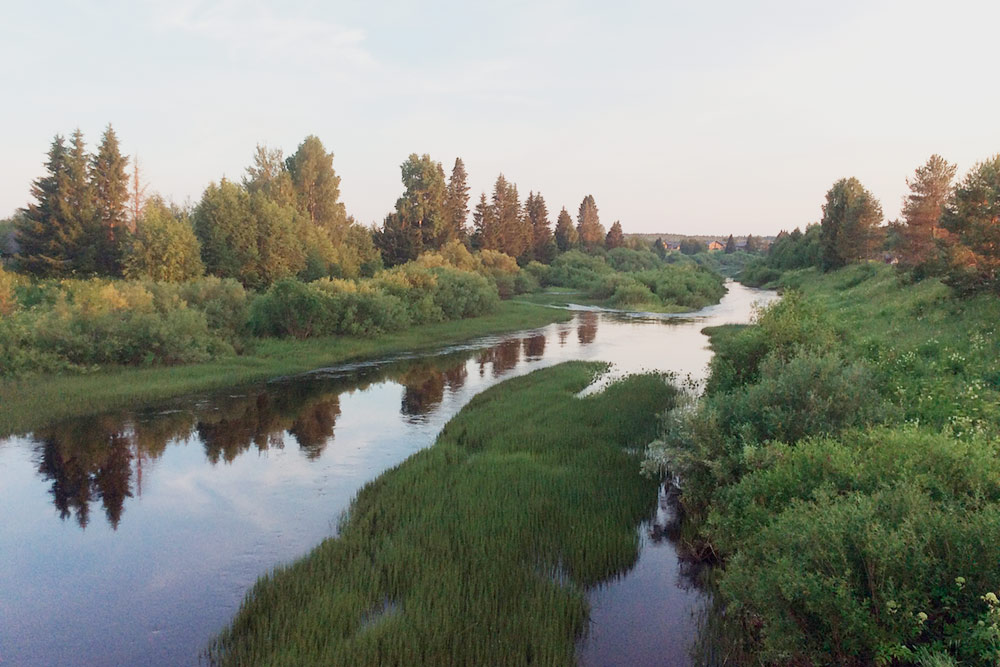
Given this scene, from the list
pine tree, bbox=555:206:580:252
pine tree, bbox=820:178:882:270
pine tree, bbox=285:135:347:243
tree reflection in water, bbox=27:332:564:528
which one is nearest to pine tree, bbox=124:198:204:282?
tree reflection in water, bbox=27:332:564:528

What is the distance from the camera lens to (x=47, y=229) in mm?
43125

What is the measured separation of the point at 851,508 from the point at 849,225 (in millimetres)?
64313

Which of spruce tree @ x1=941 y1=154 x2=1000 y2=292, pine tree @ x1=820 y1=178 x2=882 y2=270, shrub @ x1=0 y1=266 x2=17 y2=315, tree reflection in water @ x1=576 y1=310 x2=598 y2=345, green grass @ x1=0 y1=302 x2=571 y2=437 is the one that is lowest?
green grass @ x1=0 y1=302 x2=571 y2=437

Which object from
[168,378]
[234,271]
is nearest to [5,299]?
[168,378]

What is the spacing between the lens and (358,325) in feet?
111

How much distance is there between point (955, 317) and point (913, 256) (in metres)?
23.1

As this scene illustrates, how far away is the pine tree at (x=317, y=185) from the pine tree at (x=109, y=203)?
17.6m

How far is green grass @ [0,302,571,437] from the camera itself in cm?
1838

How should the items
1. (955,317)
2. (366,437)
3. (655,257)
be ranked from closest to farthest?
(366,437) < (955,317) < (655,257)

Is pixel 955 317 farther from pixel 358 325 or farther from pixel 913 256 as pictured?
pixel 358 325

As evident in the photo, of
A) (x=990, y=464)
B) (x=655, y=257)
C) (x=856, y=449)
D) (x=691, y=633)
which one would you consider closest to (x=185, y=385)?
(x=691, y=633)

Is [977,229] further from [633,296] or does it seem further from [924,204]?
[633,296]

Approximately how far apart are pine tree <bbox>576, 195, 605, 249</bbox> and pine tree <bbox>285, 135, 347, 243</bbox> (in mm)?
52099

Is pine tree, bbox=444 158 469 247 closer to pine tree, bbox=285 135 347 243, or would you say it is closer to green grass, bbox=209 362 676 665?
pine tree, bbox=285 135 347 243
